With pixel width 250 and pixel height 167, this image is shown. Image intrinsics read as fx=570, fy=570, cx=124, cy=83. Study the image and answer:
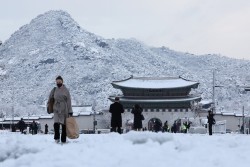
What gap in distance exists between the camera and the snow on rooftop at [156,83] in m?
62.2

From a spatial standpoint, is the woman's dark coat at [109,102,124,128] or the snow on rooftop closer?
the woman's dark coat at [109,102,124,128]

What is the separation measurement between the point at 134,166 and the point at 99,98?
188m

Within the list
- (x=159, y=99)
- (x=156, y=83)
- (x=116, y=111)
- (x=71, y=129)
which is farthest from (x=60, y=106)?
(x=156, y=83)

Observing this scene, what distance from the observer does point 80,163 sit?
7227 millimetres

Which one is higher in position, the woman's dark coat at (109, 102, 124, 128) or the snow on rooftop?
the snow on rooftop

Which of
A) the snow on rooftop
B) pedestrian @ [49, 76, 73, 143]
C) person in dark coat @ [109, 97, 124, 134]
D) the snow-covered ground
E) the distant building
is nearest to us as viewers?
the snow-covered ground

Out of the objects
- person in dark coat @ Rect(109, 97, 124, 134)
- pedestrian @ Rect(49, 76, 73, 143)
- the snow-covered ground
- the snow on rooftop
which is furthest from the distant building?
the snow-covered ground

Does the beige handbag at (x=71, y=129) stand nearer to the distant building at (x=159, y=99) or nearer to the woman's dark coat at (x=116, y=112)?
the woman's dark coat at (x=116, y=112)

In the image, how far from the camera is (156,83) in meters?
63.8

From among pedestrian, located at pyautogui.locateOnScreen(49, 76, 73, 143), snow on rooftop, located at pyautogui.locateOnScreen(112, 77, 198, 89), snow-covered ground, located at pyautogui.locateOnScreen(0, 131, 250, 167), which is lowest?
snow-covered ground, located at pyautogui.locateOnScreen(0, 131, 250, 167)

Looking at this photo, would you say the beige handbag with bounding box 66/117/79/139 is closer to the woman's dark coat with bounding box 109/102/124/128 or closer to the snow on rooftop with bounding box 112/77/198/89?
the woman's dark coat with bounding box 109/102/124/128

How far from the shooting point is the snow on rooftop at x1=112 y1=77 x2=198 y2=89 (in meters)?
62.2

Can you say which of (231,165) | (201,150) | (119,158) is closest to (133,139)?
(201,150)

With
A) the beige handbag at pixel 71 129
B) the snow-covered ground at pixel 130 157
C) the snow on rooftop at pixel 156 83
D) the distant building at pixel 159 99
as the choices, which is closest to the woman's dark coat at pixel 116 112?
the beige handbag at pixel 71 129
